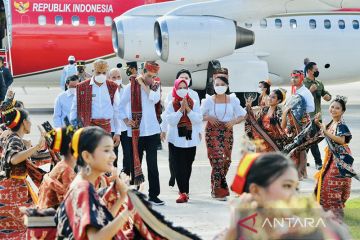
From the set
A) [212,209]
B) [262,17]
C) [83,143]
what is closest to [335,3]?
[262,17]

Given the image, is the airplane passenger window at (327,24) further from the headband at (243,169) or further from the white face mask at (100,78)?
the headband at (243,169)

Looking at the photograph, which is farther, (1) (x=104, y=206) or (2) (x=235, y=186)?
(1) (x=104, y=206)

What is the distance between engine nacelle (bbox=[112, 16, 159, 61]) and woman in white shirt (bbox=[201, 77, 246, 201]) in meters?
10.2

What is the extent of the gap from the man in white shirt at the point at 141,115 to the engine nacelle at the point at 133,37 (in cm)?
1031

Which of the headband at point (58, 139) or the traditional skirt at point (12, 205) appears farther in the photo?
the traditional skirt at point (12, 205)

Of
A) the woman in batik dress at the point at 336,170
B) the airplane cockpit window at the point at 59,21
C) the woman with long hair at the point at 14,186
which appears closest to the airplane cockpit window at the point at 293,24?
the airplane cockpit window at the point at 59,21

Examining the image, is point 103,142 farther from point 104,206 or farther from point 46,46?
point 46,46

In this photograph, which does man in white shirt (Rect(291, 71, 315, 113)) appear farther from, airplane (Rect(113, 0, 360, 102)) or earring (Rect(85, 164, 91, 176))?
airplane (Rect(113, 0, 360, 102))

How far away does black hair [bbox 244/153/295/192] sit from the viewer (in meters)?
3.80

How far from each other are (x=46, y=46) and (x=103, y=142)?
17.2 m

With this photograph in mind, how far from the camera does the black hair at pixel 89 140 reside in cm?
519

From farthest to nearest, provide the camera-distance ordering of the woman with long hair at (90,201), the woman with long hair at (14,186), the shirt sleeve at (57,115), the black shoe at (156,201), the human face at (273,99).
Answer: the shirt sleeve at (57,115)
the human face at (273,99)
the black shoe at (156,201)
the woman with long hair at (14,186)
the woman with long hair at (90,201)

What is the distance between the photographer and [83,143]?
5.22 meters

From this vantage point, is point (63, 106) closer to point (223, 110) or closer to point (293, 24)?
point (223, 110)
